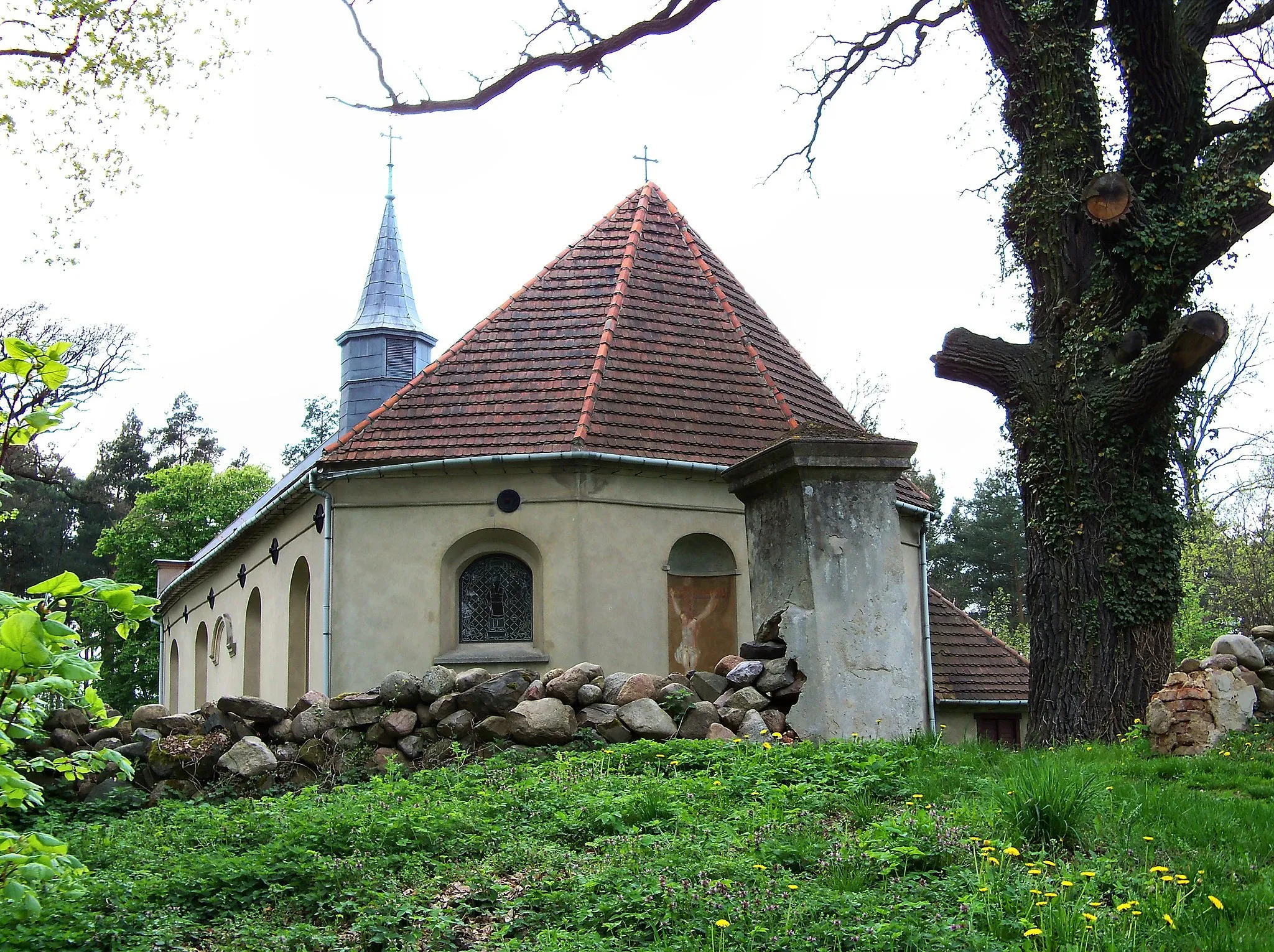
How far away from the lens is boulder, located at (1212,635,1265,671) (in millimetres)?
8695

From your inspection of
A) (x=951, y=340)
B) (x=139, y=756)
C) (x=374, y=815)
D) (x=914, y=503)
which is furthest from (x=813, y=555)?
(x=914, y=503)

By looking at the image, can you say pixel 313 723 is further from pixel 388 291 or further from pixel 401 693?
pixel 388 291

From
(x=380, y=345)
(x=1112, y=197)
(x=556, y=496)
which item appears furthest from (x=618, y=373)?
(x=380, y=345)

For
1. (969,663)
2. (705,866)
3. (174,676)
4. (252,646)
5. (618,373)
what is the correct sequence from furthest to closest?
(174,676) → (252,646) → (969,663) → (618,373) → (705,866)

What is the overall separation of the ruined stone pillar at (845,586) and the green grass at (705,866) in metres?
1.34

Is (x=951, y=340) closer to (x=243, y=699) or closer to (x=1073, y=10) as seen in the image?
(x=1073, y=10)

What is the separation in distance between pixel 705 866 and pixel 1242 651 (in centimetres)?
533

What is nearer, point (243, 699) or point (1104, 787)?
point (1104, 787)

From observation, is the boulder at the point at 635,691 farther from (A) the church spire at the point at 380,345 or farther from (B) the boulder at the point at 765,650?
(A) the church spire at the point at 380,345

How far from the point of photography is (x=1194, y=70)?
10477 millimetres

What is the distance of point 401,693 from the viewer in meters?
8.87

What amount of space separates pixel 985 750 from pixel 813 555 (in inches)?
70.0

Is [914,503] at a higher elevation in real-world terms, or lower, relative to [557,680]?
higher

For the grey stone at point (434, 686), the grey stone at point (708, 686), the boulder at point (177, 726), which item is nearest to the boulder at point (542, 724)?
the grey stone at point (434, 686)
